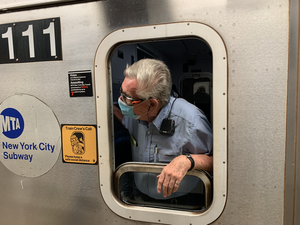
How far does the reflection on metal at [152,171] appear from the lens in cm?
139

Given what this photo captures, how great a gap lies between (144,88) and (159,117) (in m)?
0.25

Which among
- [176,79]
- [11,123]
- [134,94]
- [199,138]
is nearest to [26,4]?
[11,123]

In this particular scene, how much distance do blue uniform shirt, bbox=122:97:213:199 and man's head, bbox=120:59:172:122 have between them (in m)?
0.11

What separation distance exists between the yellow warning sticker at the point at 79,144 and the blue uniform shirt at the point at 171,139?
347mm

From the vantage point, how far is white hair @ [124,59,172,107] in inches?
60.5

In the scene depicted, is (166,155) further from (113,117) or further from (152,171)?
(113,117)

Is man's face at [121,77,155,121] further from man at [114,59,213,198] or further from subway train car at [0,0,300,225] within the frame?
A: subway train car at [0,0,300,225]

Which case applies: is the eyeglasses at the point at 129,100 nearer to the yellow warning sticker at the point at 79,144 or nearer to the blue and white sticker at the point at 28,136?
the yellow warning sticker at the point at 79,144

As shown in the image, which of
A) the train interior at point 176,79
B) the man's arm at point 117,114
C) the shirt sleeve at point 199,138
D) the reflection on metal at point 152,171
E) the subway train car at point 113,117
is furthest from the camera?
the man's arm at point 117,114

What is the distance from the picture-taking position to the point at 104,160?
1527mm

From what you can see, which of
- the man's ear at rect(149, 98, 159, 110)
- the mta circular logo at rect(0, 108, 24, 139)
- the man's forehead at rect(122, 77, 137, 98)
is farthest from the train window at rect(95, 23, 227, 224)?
the mta circular logo at rect(0, 108, 24, 139)

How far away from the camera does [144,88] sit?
1.54 m

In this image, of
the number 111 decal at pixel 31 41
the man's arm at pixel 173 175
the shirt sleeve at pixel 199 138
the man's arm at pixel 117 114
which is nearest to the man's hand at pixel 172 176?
the man's arm at pixel 173 175

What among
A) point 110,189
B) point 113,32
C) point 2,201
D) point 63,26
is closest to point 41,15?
point 63,26
